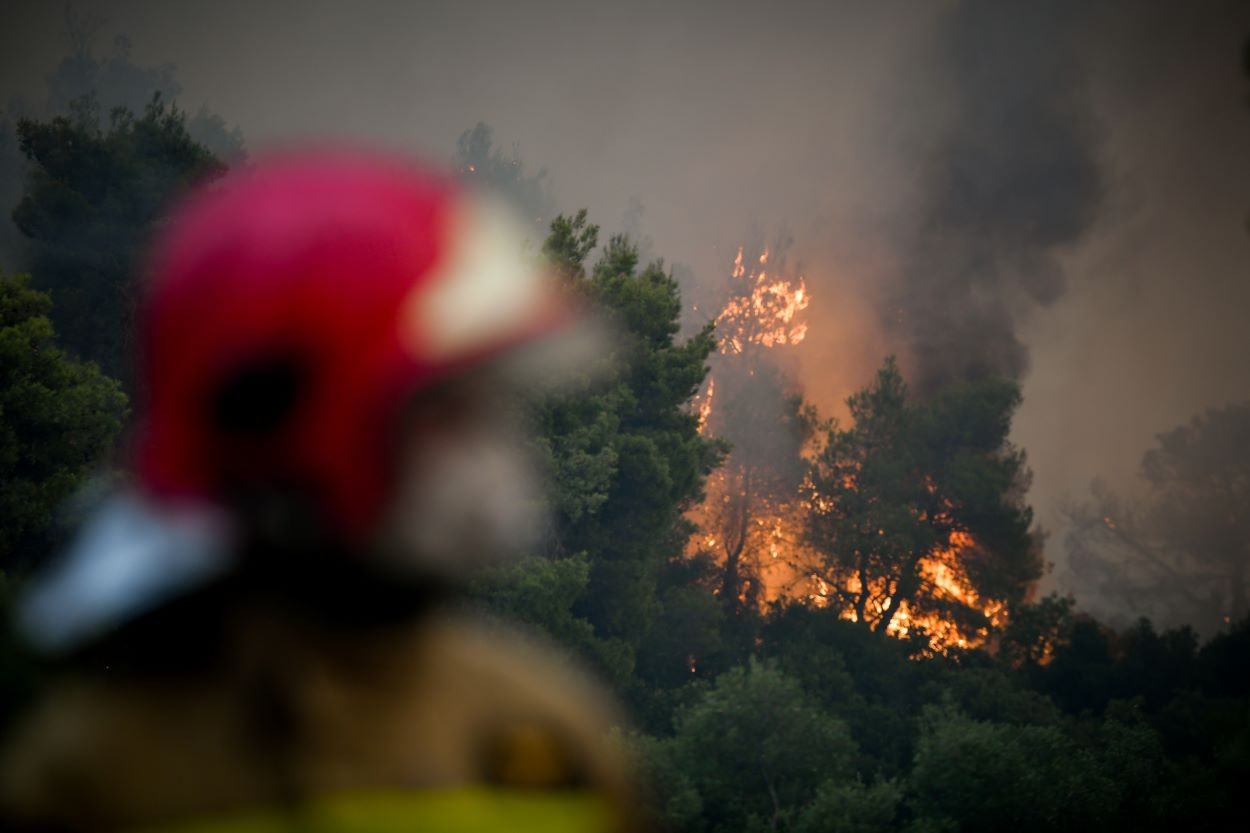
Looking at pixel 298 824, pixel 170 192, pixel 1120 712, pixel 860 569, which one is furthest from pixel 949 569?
pixel 298 824

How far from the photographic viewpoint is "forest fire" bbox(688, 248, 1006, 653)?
30.7 meters

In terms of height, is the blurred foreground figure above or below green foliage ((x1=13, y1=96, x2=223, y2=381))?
below

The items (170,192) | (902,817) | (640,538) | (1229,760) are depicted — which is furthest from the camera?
(640,538)

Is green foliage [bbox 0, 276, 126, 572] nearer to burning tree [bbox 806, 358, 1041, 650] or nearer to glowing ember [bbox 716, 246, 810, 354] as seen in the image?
burning tree [bbox 806, 358, 1041, 650]

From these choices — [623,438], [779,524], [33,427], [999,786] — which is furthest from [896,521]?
[33,427]

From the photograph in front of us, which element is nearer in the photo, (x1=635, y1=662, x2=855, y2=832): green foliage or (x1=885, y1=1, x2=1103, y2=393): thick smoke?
(x1=635, y1=662, x2=855, y2=832): green foliage

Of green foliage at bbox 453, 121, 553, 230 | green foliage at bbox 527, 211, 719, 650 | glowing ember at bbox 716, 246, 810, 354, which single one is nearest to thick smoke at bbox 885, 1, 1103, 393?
glowing ember at bbox 716, 246, 810, 354

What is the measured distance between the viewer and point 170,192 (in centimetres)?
2022

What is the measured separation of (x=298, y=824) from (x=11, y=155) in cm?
8164

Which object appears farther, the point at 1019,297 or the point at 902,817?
the point at 1019,297

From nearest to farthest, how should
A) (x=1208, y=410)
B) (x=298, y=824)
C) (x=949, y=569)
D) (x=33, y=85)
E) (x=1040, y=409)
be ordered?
1. (x=298, y=824)
2. (x=949, y=569)
3. (x=1208, y=410)
4. (x=1040, y=409)
5. (x=33, y=85)

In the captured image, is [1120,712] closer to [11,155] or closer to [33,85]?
[11,155]

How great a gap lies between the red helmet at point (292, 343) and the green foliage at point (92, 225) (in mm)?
21277

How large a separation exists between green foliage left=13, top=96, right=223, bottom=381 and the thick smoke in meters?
42.0
